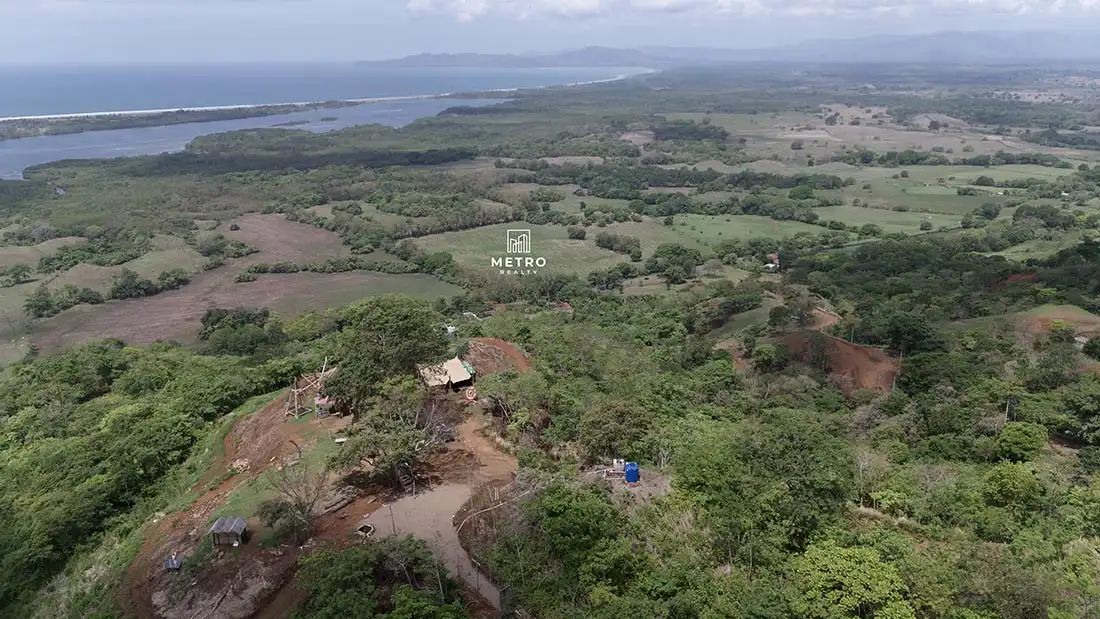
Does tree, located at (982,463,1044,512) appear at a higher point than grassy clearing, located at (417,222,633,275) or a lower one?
higher

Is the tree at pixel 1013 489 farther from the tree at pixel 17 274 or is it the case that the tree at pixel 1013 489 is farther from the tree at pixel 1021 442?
the tree at pixel 17 274

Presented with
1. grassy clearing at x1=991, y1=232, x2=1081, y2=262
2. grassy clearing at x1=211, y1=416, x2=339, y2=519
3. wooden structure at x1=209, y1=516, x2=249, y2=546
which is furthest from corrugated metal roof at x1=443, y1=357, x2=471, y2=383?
grassy clearing at x1=991, y1=232, x2=1081, y2=262

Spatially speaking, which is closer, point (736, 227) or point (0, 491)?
point (0, 491)

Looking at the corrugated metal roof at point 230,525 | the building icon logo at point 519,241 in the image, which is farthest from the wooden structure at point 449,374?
the building icon logo at point 519,241

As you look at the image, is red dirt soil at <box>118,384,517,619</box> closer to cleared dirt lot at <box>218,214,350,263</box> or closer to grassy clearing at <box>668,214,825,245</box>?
cleared dirt lot at <box>218,214,350,263</box>

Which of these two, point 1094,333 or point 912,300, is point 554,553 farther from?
point 912,300

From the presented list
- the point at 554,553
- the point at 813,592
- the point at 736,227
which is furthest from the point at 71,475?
the point at 736,227

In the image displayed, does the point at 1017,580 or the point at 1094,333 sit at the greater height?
the point at 1017,580

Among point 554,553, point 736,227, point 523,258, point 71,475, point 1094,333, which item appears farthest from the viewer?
point 736,227
